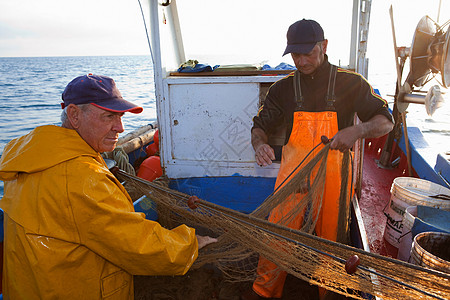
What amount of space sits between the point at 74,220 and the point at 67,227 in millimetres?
68

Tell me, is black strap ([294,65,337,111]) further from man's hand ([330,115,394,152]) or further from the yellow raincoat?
the yellow raincoat

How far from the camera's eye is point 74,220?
1.67m

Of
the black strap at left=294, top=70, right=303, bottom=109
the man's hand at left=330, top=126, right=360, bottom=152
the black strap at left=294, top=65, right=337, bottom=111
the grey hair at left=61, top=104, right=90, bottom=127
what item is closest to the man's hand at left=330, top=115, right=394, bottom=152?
the man's hand at left=330, top=126, right=360, bottom=152

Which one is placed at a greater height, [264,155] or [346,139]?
[346,139]

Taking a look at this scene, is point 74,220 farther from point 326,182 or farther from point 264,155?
point 326,182

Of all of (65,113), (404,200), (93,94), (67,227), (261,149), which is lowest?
(404,200)

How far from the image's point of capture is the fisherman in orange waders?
2734 millimetres

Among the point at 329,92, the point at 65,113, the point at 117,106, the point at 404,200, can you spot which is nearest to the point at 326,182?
the point at 404,200

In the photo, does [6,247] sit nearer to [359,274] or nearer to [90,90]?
[90,90]

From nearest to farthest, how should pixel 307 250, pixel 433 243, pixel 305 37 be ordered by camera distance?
pixel 307 250, pixel 433 243, pixel 305 37

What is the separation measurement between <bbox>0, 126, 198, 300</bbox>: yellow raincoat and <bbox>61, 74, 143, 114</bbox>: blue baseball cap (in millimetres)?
203

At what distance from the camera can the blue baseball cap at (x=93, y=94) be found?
1826 mm

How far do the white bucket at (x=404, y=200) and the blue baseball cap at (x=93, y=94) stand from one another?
2460 mm

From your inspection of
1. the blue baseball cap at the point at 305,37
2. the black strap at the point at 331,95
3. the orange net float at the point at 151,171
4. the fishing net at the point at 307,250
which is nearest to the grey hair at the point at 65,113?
the fishing net at the point at 307,250
